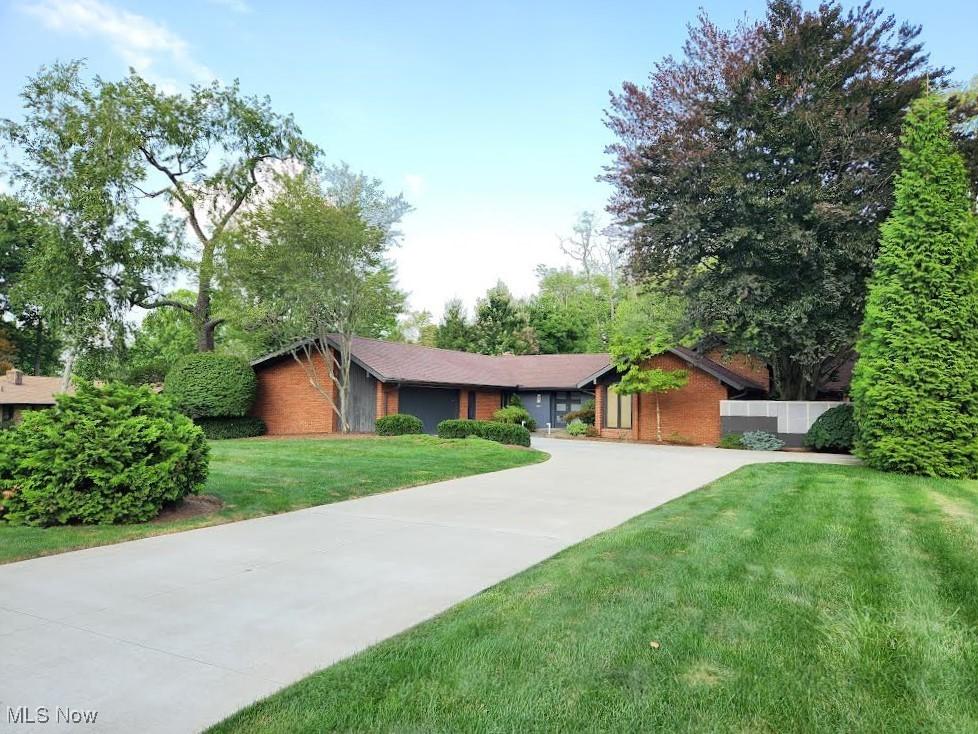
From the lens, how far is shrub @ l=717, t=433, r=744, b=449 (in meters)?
21.3

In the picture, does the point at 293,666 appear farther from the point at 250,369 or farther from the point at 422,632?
the point at 250,369

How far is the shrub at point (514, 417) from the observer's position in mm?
28000

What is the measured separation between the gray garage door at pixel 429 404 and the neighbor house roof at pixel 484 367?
2.80 ft

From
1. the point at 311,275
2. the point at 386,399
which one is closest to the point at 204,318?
the point at 311,275

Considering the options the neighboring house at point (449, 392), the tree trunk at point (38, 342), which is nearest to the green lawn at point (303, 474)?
the neighboring house at point (449, 392)

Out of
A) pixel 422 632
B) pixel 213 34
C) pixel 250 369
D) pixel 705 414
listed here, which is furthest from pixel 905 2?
pixel 250 369

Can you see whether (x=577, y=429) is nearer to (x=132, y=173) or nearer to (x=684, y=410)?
(x=684, y=410)

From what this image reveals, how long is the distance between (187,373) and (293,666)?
73.8 ft

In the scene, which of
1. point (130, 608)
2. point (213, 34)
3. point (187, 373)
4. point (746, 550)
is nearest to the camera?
point (130, 608)

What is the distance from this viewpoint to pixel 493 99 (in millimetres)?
19500

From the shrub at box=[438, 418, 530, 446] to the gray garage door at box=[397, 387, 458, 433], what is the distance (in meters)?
4.95

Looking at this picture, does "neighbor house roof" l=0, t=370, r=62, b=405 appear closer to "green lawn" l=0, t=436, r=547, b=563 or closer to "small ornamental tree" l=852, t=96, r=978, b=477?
"green lawn" l=0, t=436, r=547, b=563

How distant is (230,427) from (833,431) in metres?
21.7

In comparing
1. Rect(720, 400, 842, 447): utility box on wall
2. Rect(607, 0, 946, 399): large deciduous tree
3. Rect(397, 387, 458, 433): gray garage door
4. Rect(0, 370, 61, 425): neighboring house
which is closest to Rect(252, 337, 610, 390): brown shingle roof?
Rect(397, 387, 458, 433): gray garage door
